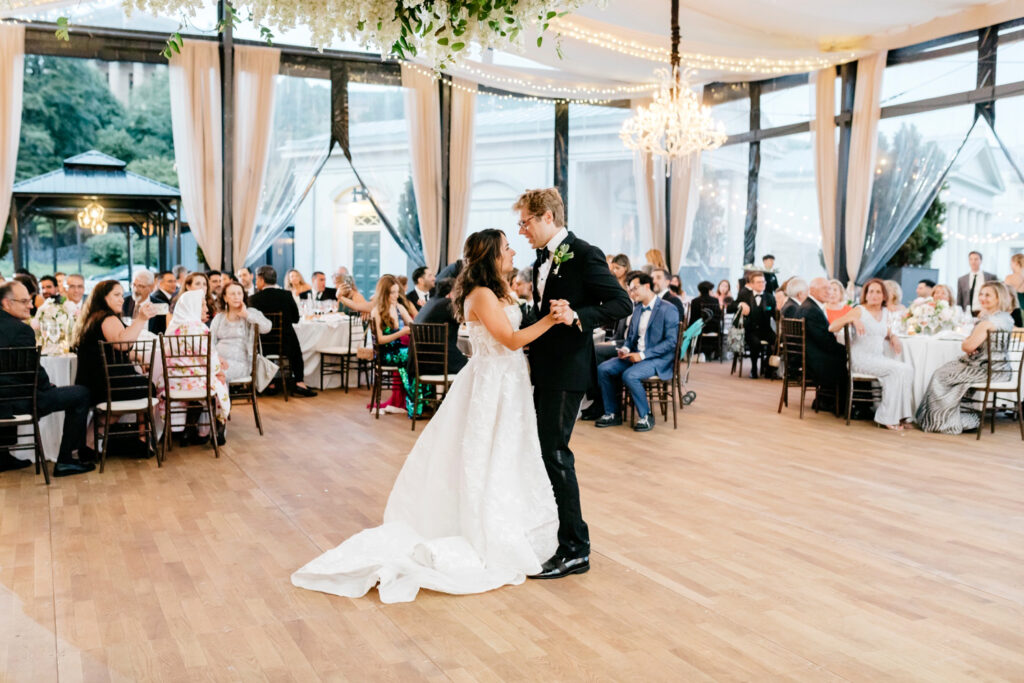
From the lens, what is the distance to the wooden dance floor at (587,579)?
2949 mm

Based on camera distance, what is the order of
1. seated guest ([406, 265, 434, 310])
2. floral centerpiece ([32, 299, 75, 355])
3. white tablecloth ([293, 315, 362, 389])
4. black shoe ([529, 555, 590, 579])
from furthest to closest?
white tablecloth ([293, 315, 362, 389]), seated guest ([406, 265, 434, 310]), floral centerpiece ([32, 299, 75, 355]), black shoe ([529, 555, 590, 579])

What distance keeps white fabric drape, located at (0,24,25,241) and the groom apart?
900cm

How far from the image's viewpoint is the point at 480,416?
12.7 feet

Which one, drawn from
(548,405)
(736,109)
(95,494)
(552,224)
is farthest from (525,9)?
(736,109)

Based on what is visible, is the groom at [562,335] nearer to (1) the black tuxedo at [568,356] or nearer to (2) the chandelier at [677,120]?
(1) the black tuxedo at [568,356]

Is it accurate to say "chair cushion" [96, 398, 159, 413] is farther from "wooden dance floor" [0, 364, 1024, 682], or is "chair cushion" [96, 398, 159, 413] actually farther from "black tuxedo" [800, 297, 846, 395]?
"black tuxedo" [800, 297, 846, 395]

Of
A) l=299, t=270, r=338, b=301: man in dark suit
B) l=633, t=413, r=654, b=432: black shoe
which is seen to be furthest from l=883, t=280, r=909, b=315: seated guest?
l=299, t=270, r=338, b=301: man in dark suit

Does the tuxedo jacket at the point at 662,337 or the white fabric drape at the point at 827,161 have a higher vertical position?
the white fabric drape at the point at 827,161

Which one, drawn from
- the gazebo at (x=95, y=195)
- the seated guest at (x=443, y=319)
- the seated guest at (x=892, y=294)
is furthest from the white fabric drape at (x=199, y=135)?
the seated guest at (x=892, y=294)

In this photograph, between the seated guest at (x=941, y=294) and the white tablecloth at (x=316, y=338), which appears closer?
the seated guest at (x=941, y=294)

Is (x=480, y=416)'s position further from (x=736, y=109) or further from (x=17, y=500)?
(x=736, y=109)

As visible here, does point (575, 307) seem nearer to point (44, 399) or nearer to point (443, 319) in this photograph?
point (44, 399)

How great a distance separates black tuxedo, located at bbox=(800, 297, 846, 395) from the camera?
8102 mm

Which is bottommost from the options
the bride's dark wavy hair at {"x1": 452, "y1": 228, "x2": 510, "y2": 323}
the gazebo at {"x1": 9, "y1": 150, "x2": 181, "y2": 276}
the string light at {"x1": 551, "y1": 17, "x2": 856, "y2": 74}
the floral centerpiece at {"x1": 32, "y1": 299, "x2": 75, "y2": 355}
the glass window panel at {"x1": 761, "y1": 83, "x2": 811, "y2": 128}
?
the floral centerpiece at {"x1": 32, "y1": 299, "x2": 75, "y2": 355}
